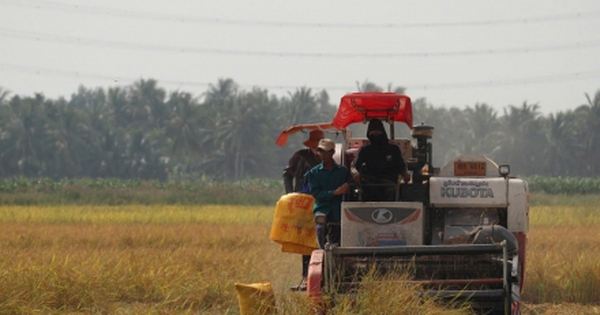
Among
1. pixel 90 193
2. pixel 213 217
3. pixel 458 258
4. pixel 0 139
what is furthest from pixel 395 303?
pixel 0 139

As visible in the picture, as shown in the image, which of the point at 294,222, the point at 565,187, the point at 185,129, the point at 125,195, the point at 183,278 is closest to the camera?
the point at 294,222

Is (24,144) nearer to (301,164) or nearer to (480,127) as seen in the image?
(480,127)

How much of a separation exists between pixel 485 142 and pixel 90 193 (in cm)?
4826

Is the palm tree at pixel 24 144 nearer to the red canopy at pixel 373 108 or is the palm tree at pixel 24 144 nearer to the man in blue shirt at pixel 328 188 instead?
the red canopy at pixel 373 108

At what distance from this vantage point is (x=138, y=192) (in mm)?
41781

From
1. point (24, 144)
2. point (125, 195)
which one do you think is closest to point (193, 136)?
point (24, 144)

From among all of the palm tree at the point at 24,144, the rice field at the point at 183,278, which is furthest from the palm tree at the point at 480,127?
the rice field at the point at 183,278

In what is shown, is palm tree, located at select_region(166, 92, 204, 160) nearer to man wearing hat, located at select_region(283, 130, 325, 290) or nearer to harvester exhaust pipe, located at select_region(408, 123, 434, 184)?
man wearing hat, located at select_region(283, 130, 325, 290)

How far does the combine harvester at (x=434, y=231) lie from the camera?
25.3 feet

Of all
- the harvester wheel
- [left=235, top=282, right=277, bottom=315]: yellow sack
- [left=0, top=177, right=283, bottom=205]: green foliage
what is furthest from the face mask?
[left=0, top=177, right=283, bottom=205]: green foliage

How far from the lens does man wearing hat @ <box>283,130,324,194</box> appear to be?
1154cm

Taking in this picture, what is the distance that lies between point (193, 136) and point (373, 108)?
64886 mm

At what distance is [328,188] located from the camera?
9.61 meters

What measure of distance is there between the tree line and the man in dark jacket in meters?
61.3
